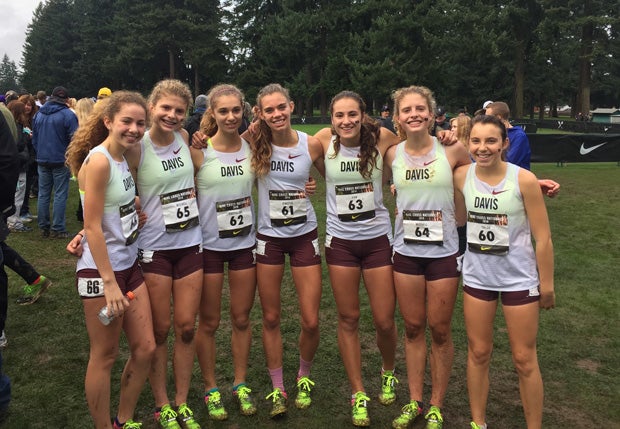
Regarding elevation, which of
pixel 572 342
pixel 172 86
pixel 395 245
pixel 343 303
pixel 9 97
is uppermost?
pixel 9 97

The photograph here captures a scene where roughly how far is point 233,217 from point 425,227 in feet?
4.06

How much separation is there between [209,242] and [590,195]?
34.9ft

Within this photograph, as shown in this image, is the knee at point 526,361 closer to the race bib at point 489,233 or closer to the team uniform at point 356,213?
the race bib at point 489,233

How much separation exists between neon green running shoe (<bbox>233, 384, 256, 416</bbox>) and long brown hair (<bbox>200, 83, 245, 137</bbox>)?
1.76m

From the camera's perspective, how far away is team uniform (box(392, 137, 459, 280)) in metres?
3.10

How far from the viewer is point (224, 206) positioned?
3.23 m

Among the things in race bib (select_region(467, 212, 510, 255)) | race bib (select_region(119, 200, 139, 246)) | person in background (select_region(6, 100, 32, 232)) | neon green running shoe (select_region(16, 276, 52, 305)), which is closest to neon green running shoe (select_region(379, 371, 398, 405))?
race bib (select_region(467, 212, 510, 255))

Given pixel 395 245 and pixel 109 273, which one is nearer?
pixel 109 273

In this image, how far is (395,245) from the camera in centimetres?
327

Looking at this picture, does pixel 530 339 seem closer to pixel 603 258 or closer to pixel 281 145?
pixel 281 145

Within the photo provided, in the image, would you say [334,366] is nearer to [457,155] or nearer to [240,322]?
[240,322]

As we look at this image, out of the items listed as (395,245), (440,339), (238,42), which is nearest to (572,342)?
(440,339)

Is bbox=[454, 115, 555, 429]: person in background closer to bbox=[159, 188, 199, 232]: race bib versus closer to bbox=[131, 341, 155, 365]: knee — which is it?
bbox=[159, 188, 199, 232]: race bib

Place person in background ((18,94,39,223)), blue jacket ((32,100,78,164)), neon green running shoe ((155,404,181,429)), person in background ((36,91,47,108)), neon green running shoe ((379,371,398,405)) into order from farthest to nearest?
person in background ((36,91,47,108)) → person in background ((18,94,39,223)) → blue jacket ((32,100,78,164)) → neon green running shoe ((379,371,398,405)) → neon green running shoe ((155,404,181,429))
